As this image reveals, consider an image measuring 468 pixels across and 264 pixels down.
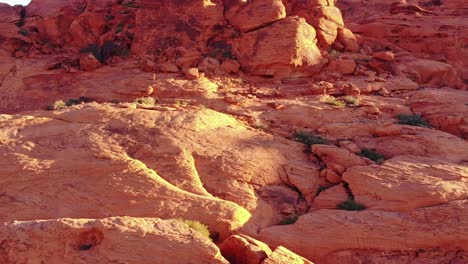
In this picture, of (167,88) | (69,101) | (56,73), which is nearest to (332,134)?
(167,88)

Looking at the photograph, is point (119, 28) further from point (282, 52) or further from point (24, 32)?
point (282, 52)

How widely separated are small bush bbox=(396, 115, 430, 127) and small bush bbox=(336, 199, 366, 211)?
11.8 feet

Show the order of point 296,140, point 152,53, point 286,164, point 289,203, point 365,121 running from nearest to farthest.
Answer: point 289,203
point 286,164
point 296,140
point 365,121
point 152,53

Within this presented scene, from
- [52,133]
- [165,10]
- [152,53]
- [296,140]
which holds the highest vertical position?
[165,10]

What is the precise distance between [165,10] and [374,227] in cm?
998

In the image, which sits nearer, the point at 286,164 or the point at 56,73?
the point at 286,164

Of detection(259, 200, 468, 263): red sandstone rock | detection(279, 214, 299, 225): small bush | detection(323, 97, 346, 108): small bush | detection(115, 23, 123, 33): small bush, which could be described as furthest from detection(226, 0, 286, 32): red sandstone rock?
detection(259, 200, 468, 263): red sandstone rock

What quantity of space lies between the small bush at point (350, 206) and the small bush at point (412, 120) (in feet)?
11.8

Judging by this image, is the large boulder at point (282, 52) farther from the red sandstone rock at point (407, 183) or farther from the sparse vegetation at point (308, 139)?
the red sandstone rock at point (407, 183)

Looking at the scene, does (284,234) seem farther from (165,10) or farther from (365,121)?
(165,10)

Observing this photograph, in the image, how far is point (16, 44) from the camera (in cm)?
1630

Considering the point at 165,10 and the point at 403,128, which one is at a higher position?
the point at 165,10

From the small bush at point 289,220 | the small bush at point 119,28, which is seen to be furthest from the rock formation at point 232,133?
the small bush at point 119,28

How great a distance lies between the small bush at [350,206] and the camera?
28.6 feet
